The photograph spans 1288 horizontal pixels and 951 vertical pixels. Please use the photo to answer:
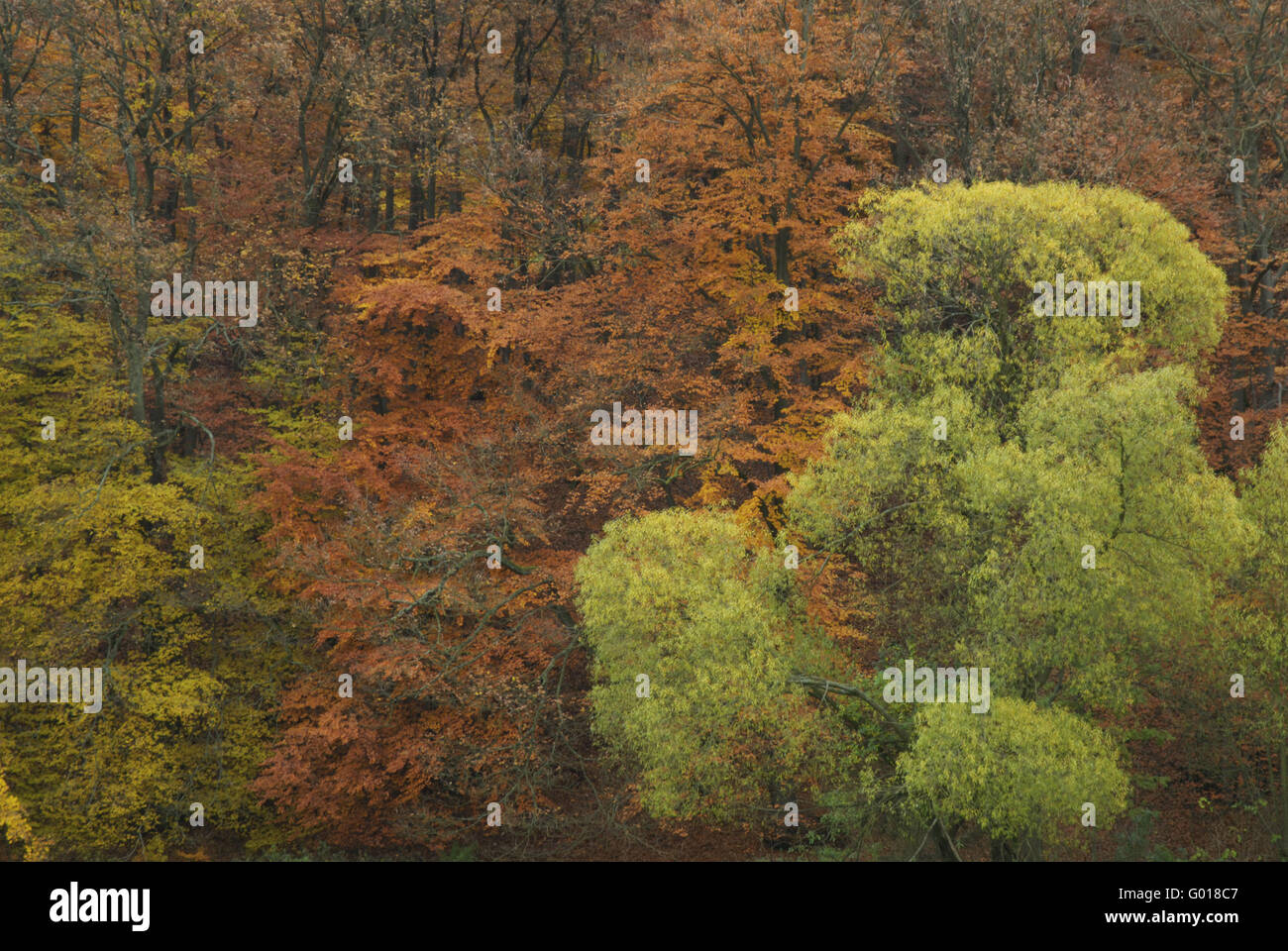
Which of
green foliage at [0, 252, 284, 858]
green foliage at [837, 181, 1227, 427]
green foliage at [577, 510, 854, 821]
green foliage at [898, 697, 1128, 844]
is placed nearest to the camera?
green foliage at [898, 697, 1128, 844]

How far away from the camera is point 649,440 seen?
20516 mm

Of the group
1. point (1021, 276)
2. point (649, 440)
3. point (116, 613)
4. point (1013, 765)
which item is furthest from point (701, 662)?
point (116, 613)

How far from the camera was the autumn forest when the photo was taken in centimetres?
1445

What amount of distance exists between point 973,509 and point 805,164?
11.3 meters

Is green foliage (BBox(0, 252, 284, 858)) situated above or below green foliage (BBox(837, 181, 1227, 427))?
below

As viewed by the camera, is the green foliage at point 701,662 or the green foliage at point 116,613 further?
the green foliage at point 116,613

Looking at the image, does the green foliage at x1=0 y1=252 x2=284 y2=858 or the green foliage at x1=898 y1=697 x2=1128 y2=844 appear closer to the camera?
the green foliage at x1=898 y1=697 x2=1128 y2=844

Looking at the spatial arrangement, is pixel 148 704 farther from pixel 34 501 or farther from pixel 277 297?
pixel 277 297

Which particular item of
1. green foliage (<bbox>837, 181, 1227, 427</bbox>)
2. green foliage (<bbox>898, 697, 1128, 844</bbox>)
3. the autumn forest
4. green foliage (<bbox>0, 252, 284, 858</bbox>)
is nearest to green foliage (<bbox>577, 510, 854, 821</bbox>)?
the autumn forest

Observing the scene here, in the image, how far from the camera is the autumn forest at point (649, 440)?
569 inches

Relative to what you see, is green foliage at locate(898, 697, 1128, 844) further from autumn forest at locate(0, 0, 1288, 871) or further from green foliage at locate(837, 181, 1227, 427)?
green foliage at locate(837, 181, 1227, 427)

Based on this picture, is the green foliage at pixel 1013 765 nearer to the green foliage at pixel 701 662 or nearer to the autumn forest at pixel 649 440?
the autumn forest at pixel 649 440

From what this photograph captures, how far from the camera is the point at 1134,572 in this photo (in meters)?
13.9

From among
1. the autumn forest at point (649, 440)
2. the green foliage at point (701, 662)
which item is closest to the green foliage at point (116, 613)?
the autumn forest at point (649, 440)
